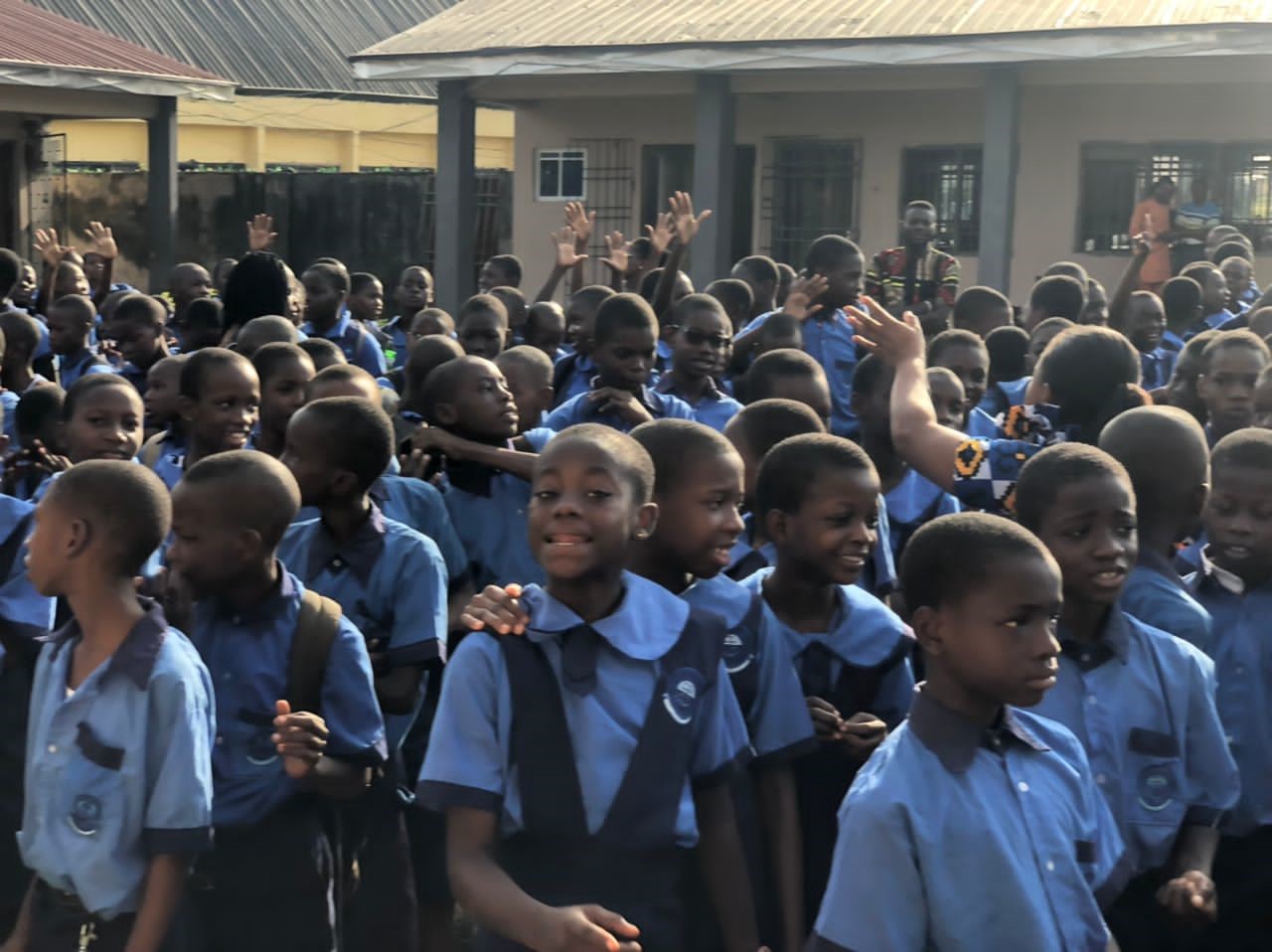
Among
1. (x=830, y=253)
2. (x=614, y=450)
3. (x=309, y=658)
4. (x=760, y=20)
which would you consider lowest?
(x=309, y=658)

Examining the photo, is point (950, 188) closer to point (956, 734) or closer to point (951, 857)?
point (956, 734)

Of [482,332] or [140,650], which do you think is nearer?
[140,650]

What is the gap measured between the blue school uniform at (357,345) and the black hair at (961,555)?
4761 mm

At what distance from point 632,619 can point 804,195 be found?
13.0 meters

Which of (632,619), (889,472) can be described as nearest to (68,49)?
(889,472)

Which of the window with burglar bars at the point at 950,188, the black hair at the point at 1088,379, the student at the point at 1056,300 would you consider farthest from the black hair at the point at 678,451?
the window with burglar bars at the point at 950,188

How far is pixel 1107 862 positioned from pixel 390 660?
4.93ft

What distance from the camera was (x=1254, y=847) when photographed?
3.29m

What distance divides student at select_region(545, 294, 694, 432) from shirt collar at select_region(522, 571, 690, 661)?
2409 mm

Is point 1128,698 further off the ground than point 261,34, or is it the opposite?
point 261,34

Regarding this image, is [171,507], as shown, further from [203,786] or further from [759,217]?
[759,217]

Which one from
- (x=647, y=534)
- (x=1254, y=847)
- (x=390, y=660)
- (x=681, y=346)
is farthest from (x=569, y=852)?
(x=681, y=346)

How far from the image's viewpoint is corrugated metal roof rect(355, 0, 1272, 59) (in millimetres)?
11734

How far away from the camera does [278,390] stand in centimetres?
471
